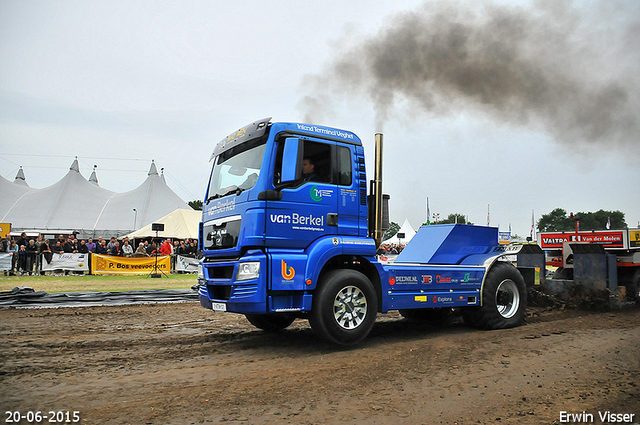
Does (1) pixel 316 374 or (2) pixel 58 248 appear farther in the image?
(2) pixel 58 248

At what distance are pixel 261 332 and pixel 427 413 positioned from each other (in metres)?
4.09

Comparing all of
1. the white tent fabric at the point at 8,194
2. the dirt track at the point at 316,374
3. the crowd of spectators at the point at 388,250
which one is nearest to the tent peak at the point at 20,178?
the white tent fabric at the point at 8,194

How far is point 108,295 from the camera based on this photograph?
11.4 meters

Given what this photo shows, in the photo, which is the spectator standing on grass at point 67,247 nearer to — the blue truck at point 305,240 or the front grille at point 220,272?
the blue truck at point 305,240

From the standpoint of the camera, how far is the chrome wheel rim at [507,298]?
7745 millimetres

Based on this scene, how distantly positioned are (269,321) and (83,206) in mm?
36667

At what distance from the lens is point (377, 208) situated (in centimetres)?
658

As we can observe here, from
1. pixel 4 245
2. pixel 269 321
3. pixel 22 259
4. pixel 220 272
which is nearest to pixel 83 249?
pixel 22 259

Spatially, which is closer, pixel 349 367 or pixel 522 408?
pixel 522 408

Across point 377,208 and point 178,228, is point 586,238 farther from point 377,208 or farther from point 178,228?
point 178,228

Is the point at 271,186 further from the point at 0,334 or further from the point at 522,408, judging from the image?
the point at 0,334

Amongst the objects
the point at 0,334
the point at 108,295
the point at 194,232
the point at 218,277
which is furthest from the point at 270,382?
the point at 194,232

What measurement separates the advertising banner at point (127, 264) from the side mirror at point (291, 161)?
17.3 metres

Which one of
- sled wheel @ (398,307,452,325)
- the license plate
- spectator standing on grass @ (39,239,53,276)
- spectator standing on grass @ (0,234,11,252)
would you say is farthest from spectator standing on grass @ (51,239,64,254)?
sled wheel @ (398,307,452,325)
